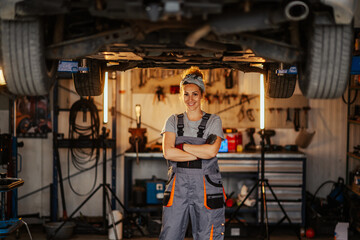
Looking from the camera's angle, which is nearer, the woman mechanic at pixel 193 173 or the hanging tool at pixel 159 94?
the woman mechanic at pixel 193 173

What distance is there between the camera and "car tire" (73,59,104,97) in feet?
12.0

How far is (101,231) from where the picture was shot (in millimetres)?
5582

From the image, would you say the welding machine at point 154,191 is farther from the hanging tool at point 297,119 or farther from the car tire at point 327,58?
the car tire at point 327,58

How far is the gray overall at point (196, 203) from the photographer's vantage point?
3.32m

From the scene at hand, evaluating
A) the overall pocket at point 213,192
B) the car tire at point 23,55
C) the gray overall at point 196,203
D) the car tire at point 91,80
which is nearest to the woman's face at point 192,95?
the gray overall at point 196,203

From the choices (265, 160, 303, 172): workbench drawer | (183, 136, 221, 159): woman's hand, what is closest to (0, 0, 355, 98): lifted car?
(183, 136, 221, 159): woman's hand

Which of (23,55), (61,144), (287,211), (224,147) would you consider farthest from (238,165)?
(23,55)

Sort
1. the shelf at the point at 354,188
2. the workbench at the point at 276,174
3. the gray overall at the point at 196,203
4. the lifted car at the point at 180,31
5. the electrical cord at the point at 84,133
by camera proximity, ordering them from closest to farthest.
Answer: the lifted car at the point at 180,31 → the gray overall at the point at 196,203 → the shelf at the point at 354,188 → the workbench at the point at 276,174 → the electrical cord at the point at 84,133

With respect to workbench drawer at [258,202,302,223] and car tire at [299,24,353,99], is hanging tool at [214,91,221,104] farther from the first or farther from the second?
car tire at [299,24,353,99]

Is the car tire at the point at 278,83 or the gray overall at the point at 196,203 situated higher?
the car tire at the point at 278,83

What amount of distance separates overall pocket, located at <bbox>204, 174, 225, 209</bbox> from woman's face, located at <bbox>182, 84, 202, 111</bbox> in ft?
1.83

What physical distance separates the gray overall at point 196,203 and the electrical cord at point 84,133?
2476mm

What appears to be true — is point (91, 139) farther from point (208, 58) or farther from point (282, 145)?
point (208, 58)

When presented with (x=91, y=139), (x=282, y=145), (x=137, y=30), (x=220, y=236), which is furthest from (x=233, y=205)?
(x=137, y=30)
